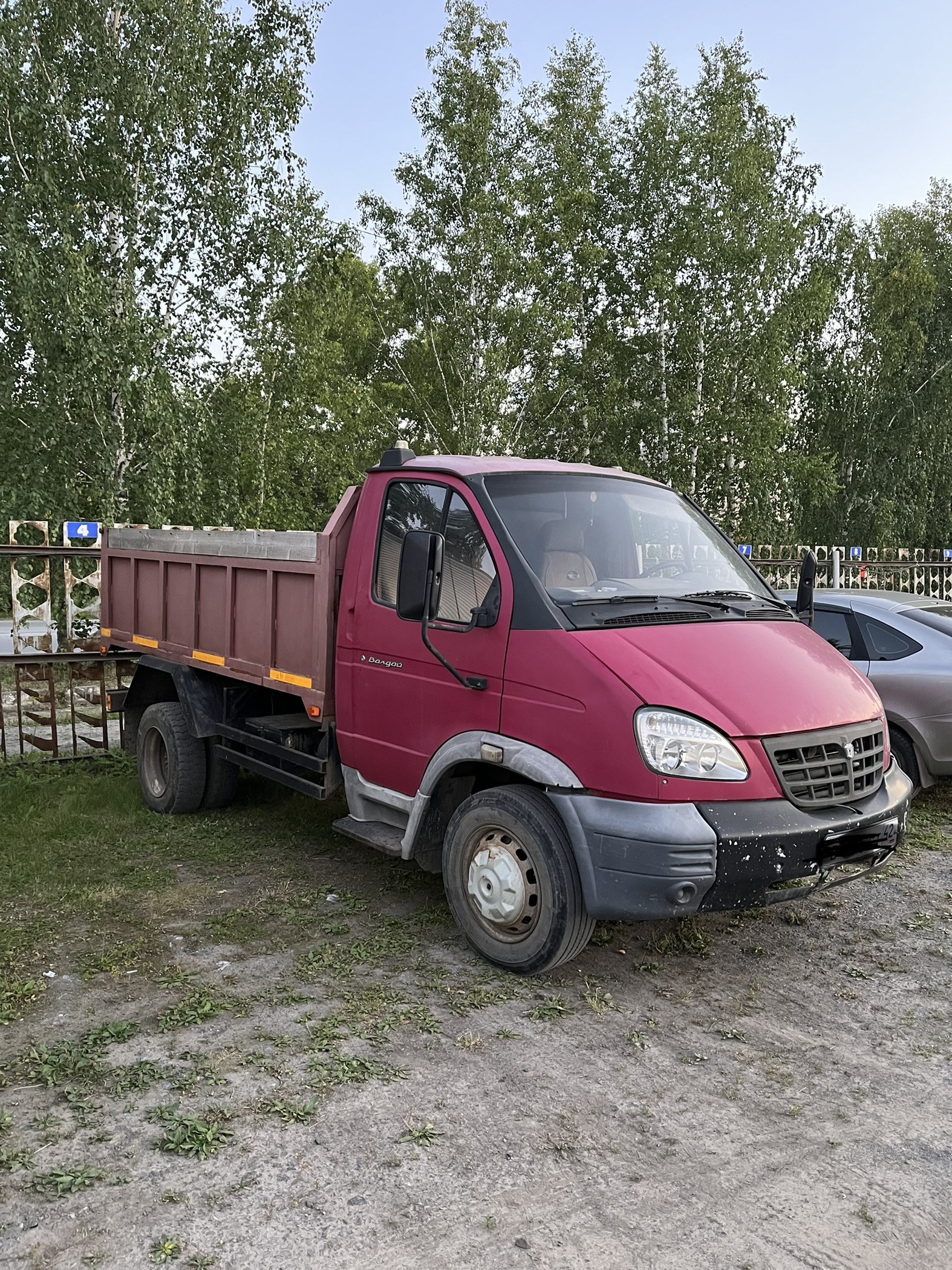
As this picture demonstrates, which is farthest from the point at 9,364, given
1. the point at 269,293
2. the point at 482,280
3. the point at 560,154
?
the point at 560,154

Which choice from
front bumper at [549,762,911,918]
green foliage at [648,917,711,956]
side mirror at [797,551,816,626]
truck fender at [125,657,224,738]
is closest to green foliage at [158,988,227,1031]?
front bumper at [549,762,911,918]

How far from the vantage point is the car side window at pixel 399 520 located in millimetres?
5219

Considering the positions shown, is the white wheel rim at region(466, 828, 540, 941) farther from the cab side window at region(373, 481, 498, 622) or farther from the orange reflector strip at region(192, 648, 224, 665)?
the orange reflector strip at region(192, 648, 224, 665)

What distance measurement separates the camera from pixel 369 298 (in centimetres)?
2595

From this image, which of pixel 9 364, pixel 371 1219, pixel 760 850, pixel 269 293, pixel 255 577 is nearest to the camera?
pixel 371 1219

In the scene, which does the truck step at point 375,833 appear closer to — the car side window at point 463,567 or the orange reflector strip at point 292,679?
the orange reflector strip at point 292,679

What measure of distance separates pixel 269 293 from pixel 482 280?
6001 millimetres

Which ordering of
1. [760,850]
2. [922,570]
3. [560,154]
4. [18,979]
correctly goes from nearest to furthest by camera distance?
[760,850] → [18,979] → [922,570] → [560,154]

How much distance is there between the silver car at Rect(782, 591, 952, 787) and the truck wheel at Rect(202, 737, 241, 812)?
4391 mm

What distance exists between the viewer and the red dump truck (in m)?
4.14

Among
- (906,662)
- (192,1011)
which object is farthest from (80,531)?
(906,662)

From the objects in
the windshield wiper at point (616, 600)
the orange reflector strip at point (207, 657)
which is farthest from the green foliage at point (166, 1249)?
the orange reflector strip at point (207, 657)

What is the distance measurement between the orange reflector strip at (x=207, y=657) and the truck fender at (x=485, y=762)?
215 cm

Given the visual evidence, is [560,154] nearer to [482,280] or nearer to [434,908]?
[482,280]
